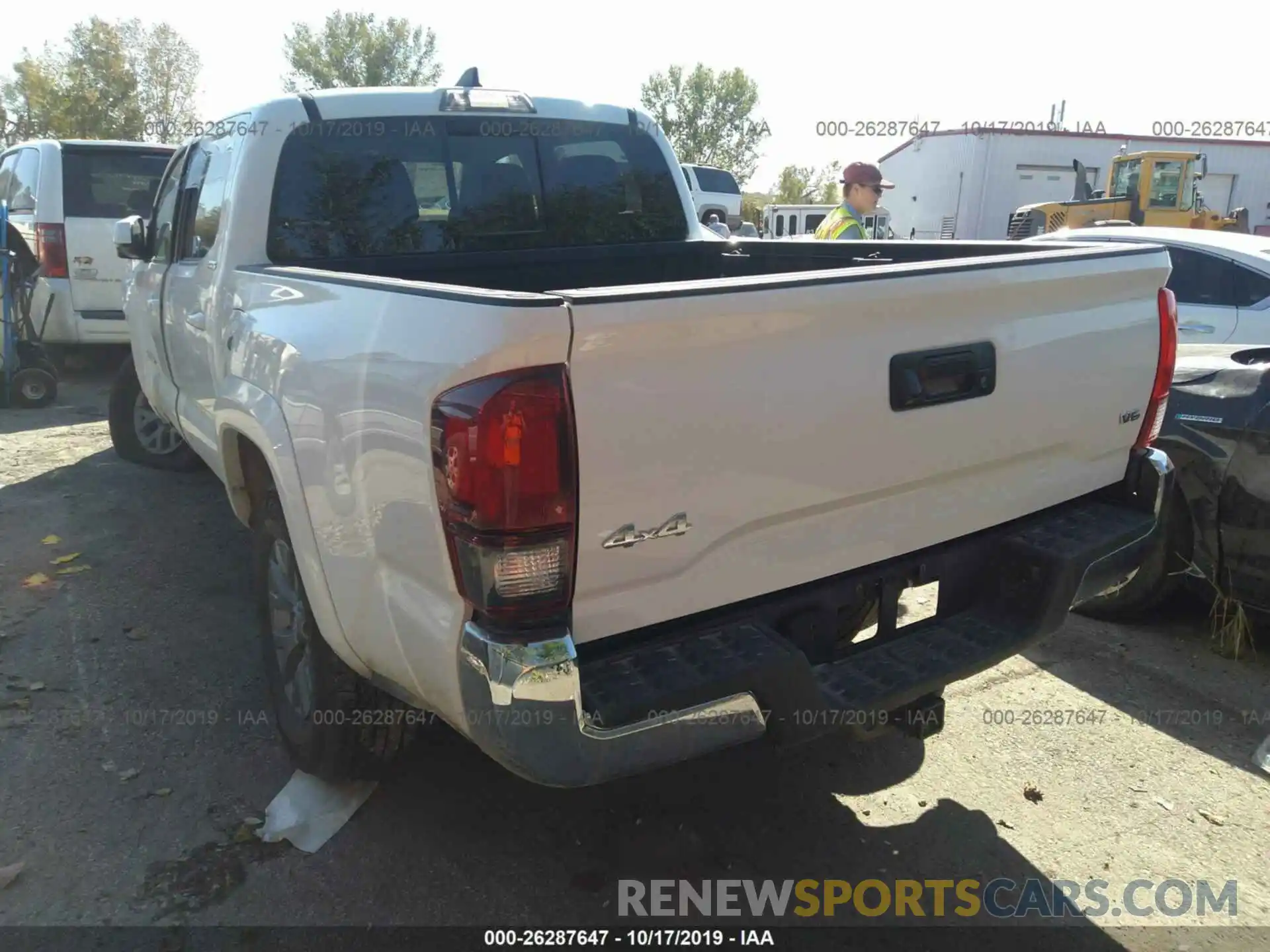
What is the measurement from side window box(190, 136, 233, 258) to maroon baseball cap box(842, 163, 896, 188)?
3.90m

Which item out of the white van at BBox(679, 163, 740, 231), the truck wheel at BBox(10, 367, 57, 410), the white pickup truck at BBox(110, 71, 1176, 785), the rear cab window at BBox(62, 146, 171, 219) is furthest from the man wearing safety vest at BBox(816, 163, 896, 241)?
the white van at BBox(679, 163, 740, 231)

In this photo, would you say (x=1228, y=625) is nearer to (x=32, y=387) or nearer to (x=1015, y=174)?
(x=32, y=387)

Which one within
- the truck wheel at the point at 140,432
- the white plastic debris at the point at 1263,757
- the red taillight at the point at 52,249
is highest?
the red taillight at the point at 52,249

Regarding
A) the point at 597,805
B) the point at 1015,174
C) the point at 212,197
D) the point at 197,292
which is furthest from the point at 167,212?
the point at 1015,174

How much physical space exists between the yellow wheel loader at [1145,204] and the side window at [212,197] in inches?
620

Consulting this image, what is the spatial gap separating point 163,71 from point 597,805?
4185cm

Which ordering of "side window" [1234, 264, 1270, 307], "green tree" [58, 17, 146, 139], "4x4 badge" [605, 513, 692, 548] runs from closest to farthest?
"4x4 badge" [605, 513, 692, 548] → "side window" [1234, 264, 1270, 307] → "green tree" [58, 17, 146, 139]

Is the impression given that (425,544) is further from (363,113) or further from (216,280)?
(363,113)

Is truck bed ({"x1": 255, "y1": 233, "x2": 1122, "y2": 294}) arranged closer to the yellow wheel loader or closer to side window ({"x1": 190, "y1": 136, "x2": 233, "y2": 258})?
side window ({"x1": 190, "y1": 136, "x2": 233, "y2": 258})

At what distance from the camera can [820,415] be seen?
2.19 m

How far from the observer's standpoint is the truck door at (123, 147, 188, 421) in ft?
14.9

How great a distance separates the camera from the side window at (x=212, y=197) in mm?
3682

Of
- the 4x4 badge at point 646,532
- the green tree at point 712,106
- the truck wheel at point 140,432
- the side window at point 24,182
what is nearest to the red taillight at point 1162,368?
the 4x4 badge at point 646,532

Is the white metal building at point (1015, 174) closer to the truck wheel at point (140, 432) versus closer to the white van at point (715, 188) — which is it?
the white van at point (715, 188)
